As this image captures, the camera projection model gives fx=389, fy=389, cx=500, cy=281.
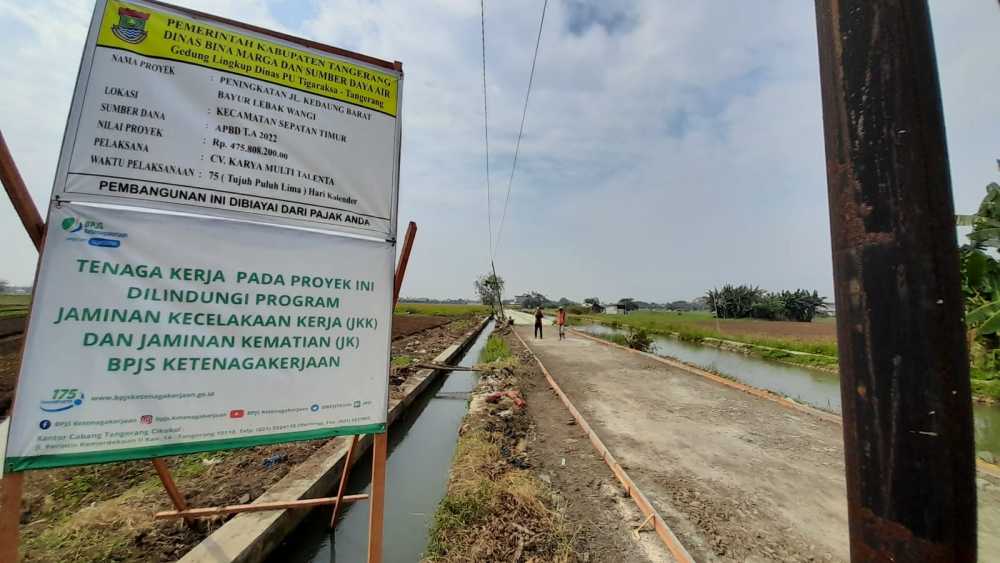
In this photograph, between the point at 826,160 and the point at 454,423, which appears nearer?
the point at 826,160

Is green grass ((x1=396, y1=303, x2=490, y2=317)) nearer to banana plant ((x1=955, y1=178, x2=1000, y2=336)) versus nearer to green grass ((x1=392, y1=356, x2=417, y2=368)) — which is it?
green grass ((x1=392, y1=356, x2=417, y2=368))

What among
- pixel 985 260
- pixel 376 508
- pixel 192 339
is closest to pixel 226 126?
pixel 192 339

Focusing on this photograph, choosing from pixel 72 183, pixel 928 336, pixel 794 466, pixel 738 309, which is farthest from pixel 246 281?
pixel 738 309

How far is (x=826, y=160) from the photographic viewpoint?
949 mm

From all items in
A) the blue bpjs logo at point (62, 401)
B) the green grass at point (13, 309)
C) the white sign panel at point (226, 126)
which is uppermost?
the white sign panel at point (226, 126)

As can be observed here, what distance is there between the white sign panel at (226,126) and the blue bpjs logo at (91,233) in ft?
0.34

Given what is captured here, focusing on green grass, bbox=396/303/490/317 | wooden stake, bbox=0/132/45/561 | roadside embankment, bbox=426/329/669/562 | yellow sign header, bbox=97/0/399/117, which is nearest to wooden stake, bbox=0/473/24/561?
wooden stake, bbox=0/132/45/561

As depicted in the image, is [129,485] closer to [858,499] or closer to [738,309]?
[858,499]

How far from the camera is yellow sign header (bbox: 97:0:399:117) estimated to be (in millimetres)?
1808

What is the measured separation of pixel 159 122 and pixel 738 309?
7728cm

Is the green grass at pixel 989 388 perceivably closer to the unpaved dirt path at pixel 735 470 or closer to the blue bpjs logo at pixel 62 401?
the unpaved dirt path at pixel 735 470

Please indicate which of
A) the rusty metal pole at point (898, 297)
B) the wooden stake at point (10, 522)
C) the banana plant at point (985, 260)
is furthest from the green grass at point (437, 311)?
the rusty metal pole at point (898, 297)

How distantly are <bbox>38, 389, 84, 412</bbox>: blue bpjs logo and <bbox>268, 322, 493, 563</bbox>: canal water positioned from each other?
252cm

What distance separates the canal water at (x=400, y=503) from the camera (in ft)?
11.7
